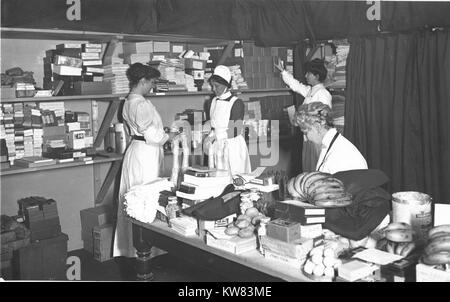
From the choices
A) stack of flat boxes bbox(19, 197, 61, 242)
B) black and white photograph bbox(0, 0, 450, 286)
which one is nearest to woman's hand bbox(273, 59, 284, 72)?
black and white photograph bbox(0, 0, 450, 286)

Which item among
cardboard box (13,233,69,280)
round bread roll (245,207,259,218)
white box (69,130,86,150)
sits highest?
white box (69,130,86,150)

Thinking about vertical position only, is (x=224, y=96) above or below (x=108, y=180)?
above

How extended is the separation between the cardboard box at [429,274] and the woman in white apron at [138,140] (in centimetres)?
303

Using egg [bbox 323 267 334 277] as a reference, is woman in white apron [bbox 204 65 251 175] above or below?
above

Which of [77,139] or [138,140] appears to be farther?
[138,140]

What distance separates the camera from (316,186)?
248cm

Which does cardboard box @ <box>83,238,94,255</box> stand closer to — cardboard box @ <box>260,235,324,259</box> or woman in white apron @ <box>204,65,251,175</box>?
woman in white apron @ <box>204,65,251,175</box>

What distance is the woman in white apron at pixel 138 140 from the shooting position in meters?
4.59

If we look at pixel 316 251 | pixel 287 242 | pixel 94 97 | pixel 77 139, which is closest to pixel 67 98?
pixel 94 97

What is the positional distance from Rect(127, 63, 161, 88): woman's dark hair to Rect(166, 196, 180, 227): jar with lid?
6.86 ft

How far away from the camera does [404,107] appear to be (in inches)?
191

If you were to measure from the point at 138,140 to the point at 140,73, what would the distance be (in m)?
0.63

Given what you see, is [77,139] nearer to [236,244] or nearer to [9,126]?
[9,126]

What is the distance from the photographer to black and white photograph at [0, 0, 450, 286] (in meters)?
2.45
